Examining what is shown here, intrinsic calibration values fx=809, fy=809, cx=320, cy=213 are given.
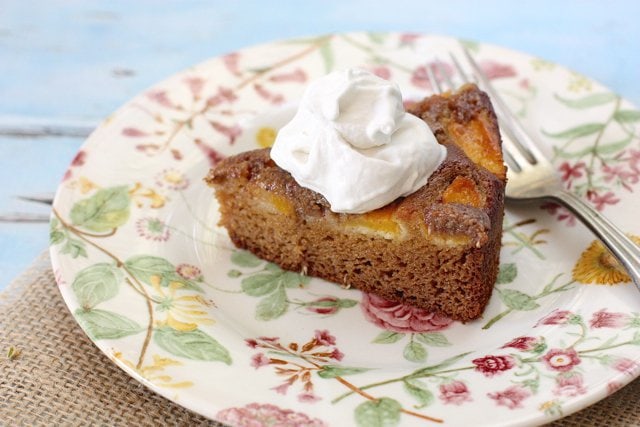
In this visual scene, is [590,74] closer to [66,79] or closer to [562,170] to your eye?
[562,170]

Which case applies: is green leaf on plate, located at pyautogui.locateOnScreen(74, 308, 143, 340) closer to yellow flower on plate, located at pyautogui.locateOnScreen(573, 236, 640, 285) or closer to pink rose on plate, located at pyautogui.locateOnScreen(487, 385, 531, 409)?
pink rose on plate, located at pyautogui.locateOnScreen(487, 385, 531, 409)

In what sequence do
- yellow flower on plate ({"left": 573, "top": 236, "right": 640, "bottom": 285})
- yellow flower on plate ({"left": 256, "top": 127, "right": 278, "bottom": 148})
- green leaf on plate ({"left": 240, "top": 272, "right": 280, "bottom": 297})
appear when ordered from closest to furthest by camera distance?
1. yellow flower on plate ({"left": 573, "top": 236, "right": 640, "bottom": 285})
2. green leaf on plate ({"left": 240, "top": 272, "right": 280, "bottom": 297})
3. yellow flower on plate ({"left": 256, "top": 127, "right": 278, "bottom": 148})

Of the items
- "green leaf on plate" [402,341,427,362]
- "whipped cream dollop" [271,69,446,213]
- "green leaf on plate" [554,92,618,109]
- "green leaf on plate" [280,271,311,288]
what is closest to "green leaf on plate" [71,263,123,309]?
"green leaf on plate" [280,271,311,288]

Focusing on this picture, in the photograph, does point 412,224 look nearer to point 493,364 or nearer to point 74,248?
point 493,364

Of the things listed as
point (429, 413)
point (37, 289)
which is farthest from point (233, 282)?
point (429, 413)

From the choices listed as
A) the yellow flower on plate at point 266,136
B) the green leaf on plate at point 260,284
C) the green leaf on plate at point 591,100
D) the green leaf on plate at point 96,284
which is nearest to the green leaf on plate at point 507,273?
the green leaf on plate at point 260,284

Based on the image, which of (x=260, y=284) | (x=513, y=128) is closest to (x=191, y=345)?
(x=260, y=284)
